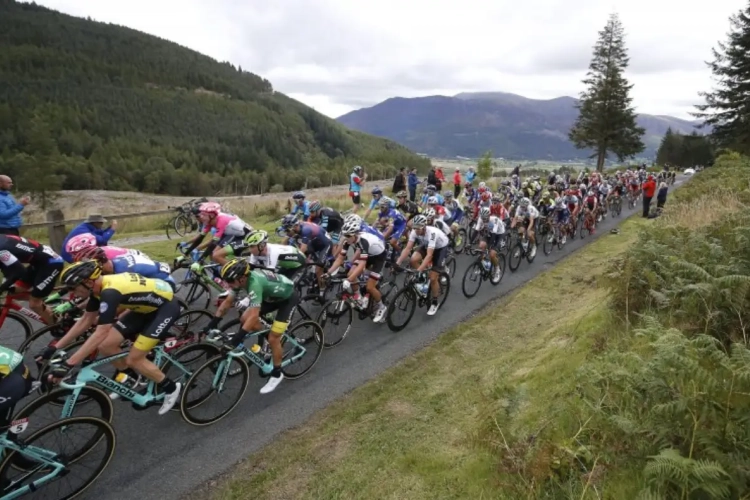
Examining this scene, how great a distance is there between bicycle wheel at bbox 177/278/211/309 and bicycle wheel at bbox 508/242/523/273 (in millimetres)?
8869

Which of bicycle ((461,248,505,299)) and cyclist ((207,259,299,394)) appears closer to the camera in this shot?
cyclist ((207,259,299,394))

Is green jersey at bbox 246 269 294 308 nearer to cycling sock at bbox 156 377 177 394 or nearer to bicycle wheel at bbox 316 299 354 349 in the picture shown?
cycling sock at bbox 156 377 177 394

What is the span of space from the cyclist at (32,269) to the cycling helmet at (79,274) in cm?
278

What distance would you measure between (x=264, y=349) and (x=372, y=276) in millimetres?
2614

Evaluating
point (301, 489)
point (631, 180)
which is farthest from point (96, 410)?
point (631, 180)

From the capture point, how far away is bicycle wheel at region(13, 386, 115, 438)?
4293 mm

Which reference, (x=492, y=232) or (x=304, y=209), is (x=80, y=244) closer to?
(x=304, y=209)

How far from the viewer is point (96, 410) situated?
5262 mm

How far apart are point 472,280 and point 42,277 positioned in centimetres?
902

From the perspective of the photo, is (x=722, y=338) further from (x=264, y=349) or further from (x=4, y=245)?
(x=4, y=245)

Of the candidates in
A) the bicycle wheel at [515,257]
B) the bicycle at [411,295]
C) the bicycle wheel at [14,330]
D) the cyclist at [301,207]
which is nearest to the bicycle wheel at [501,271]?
the bicycle wheel at [515,257]

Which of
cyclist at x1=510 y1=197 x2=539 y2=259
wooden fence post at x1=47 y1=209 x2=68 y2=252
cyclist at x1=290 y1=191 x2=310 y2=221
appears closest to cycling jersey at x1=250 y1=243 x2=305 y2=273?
cyclist at x1=290 y1=191 x2=310 y2=221

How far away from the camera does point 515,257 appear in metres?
13.3

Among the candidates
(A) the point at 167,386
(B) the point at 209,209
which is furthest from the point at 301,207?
(A) the point at 167,386
